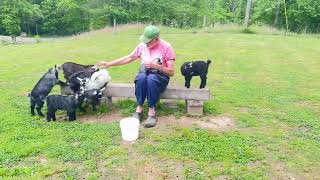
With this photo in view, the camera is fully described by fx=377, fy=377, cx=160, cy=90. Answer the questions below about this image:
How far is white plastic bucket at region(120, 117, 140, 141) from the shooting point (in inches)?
169

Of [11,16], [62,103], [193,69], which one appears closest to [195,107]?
[193,69]

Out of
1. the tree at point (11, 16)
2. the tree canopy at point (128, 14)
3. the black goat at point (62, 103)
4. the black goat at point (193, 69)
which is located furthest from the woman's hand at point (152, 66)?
the tree at point (11, 16)

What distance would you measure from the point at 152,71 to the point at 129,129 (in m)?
0.95

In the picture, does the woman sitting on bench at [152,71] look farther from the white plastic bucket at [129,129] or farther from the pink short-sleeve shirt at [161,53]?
the white plastic bucket at [129,129]

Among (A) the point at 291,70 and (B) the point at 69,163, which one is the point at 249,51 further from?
(B) the point at 69,163

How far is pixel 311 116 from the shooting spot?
5.60 meters

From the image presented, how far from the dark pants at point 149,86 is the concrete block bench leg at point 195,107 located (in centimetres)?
49

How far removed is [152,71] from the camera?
494 cm

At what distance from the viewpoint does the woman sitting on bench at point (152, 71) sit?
484 centimetres

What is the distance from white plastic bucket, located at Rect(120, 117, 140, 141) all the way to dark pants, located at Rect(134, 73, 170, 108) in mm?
618

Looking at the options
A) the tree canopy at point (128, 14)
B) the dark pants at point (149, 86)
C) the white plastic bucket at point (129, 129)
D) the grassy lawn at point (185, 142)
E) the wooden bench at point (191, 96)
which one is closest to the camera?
the grassy lawn at point (185, 142)

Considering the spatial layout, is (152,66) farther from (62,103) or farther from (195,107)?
(62,103)

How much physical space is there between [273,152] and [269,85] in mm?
3689

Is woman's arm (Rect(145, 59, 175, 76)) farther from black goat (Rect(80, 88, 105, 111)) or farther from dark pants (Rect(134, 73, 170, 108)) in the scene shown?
→ black goat (Rect(80, 88, 105, 111))
